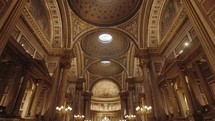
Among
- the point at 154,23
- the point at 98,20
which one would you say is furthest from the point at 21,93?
the point at 154,23

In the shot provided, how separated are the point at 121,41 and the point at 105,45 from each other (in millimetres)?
2967

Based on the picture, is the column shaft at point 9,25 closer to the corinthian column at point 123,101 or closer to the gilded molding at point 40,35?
the gilded molding at point 40,35

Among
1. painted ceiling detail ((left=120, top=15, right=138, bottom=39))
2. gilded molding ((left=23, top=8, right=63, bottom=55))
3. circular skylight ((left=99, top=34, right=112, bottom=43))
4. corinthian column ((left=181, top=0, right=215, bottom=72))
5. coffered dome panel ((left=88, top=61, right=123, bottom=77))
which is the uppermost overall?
circular skylight ((left=99, top=34, right=112, bottom=43))

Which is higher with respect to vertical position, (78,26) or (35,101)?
(78,26)

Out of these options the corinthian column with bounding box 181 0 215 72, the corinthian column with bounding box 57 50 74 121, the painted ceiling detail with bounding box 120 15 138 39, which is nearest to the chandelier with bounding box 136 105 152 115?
the corinthian column with bounding box 57 50 74 121

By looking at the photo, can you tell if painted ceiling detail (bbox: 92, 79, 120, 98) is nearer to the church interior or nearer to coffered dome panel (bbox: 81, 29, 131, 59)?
coffered dome panel (bbox: 81, 29, 131, 59)

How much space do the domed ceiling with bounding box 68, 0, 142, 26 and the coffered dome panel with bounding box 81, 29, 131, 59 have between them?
21.5 ft

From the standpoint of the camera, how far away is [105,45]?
25984 millimetres

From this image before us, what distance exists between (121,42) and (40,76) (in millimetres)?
16220

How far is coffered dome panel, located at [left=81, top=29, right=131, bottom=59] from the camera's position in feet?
80.1

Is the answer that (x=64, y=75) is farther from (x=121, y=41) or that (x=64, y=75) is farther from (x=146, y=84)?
(x=121, y=41)

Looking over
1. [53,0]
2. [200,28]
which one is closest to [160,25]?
[200,28]

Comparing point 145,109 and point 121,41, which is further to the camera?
point 121,41

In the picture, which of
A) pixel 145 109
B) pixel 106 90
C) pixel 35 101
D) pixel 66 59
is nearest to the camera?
pixel 35 101
